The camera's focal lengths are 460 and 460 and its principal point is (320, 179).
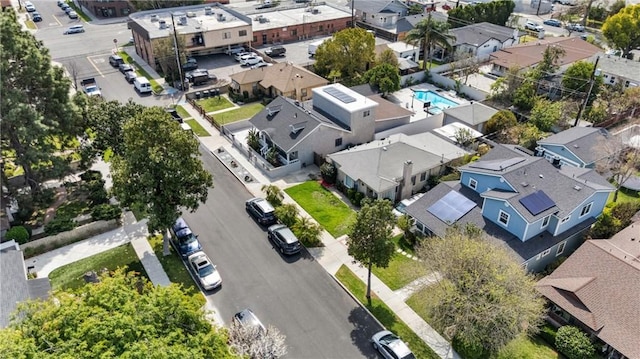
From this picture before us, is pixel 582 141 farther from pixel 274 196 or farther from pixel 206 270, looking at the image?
pixel 206 270

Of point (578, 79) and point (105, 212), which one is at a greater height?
point (578, 79)

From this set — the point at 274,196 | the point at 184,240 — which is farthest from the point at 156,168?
the point at 274,196

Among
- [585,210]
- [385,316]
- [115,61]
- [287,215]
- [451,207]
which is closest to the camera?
[385,316]

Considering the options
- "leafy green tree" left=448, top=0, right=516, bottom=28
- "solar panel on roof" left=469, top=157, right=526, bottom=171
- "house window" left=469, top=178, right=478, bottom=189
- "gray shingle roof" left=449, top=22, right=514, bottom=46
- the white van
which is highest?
"leafy green tree" left=448, top=0, right=516, bottom=28

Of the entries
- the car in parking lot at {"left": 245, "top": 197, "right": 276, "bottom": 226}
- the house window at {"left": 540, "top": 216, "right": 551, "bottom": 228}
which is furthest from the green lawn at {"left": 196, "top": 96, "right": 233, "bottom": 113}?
the house window at {"left": 540, "top": 216, "right": 551, "bottom": 228}

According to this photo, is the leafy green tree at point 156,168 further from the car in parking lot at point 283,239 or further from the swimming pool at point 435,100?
the swimming pool at point 435,100

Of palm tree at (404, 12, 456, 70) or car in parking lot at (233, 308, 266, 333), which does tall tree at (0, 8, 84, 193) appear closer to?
car in parking lot at (233, 308, 266, 333)
